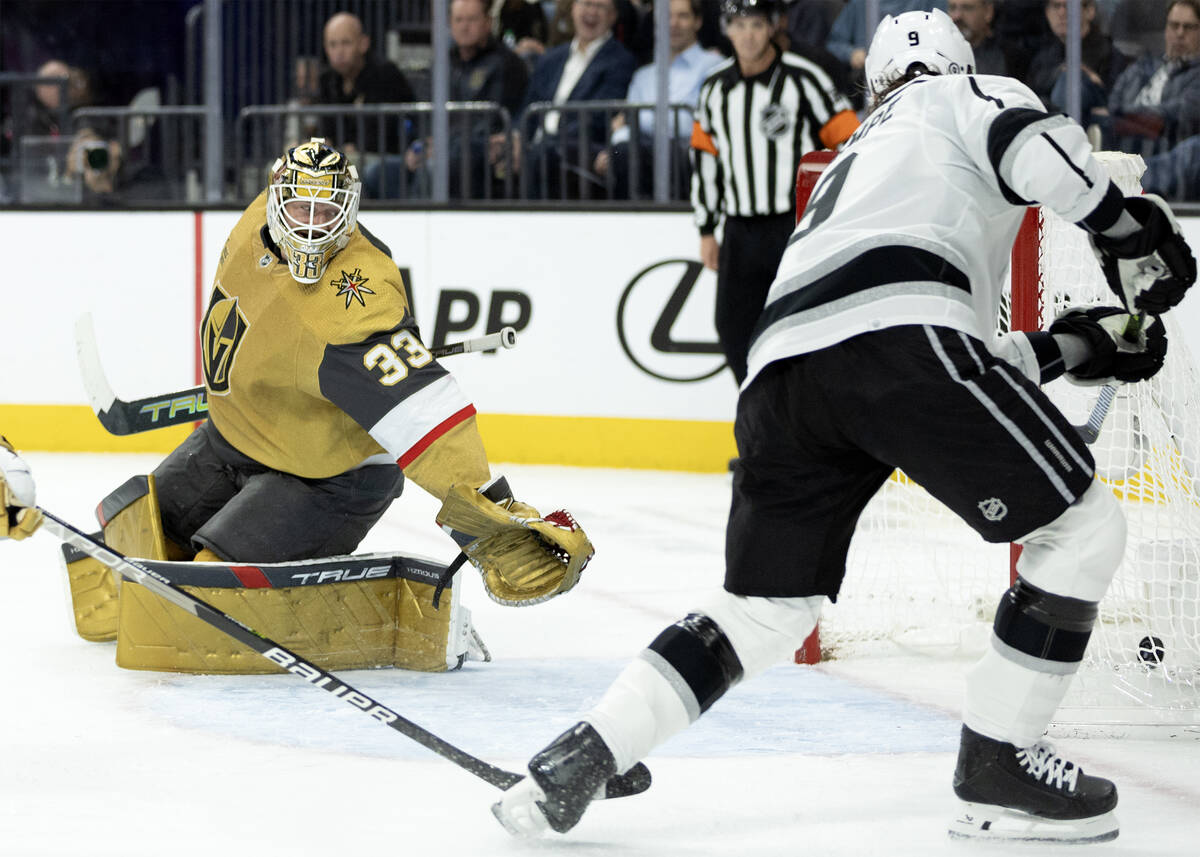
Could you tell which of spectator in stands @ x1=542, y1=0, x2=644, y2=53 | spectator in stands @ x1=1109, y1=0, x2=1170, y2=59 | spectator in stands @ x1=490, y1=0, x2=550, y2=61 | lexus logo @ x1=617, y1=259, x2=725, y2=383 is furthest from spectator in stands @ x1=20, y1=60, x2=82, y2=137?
spectator in stands @ x1=1109, y1=0, x2=1170, y2=59

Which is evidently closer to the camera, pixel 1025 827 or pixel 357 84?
pixel 1025 827

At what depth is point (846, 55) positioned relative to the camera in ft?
18.2

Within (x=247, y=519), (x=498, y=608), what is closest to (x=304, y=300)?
(x=247, y=519)

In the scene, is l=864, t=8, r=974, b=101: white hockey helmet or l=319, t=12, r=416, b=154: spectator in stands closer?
l=864, t=8, r=974, b=101: white hockey helmet

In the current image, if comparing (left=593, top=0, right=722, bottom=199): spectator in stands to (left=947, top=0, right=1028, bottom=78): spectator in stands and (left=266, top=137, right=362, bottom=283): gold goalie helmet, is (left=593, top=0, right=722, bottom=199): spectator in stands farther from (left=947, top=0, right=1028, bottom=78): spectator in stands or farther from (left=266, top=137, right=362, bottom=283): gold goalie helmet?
(left=266, top=137, right=362, bottom=283): gold goalie helmet

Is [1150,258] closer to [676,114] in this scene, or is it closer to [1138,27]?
[1138,27]

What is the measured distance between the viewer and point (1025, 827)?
6.83 feet

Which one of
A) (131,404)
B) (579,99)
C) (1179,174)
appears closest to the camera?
(131,404)

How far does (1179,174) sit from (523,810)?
3932 millimetres

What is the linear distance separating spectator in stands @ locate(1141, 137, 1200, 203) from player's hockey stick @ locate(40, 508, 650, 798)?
3.66 m

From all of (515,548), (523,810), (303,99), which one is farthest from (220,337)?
(303,99)

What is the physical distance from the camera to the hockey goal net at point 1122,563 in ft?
9.00

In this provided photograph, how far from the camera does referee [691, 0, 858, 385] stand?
4975 millimetres

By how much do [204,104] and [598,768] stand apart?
4.70m
